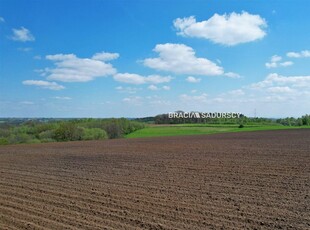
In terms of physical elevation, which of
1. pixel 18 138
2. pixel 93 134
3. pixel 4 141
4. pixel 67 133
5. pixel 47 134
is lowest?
pixel 4 141

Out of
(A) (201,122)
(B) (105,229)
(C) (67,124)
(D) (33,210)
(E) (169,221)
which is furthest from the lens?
(A) (201,122)

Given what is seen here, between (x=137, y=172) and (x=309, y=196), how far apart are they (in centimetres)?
746

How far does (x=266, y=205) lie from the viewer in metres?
8.47

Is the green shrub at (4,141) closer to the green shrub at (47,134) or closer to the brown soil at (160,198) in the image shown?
the green shrub at (47,134)

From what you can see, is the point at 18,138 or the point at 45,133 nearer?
the point at 18,138

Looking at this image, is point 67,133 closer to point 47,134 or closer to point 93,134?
point 47,134

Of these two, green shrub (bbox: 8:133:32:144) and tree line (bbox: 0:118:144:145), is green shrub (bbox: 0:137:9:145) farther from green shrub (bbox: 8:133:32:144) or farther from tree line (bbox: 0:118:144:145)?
green shrub (bbox: 8:133:32:144)

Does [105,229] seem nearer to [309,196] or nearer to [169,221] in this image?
[169,221]

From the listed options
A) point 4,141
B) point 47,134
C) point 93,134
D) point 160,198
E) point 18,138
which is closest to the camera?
point 160,198

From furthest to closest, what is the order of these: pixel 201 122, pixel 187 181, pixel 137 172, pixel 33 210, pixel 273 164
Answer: pixel 201 122 < pixel 273 164 < pixel 137 172 < pixel 187 181 < pixel 33 210

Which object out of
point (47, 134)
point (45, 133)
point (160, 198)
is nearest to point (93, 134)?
point (47, 134)

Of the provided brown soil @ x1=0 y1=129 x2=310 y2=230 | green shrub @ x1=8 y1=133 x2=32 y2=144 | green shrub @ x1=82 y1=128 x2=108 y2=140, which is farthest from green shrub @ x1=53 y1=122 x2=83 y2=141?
brown soil @ x1=0 y1=129 x2=310 y2=230

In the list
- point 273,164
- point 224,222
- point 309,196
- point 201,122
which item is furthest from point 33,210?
point 201,122

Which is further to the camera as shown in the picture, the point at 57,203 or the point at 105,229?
the point at 57,203
